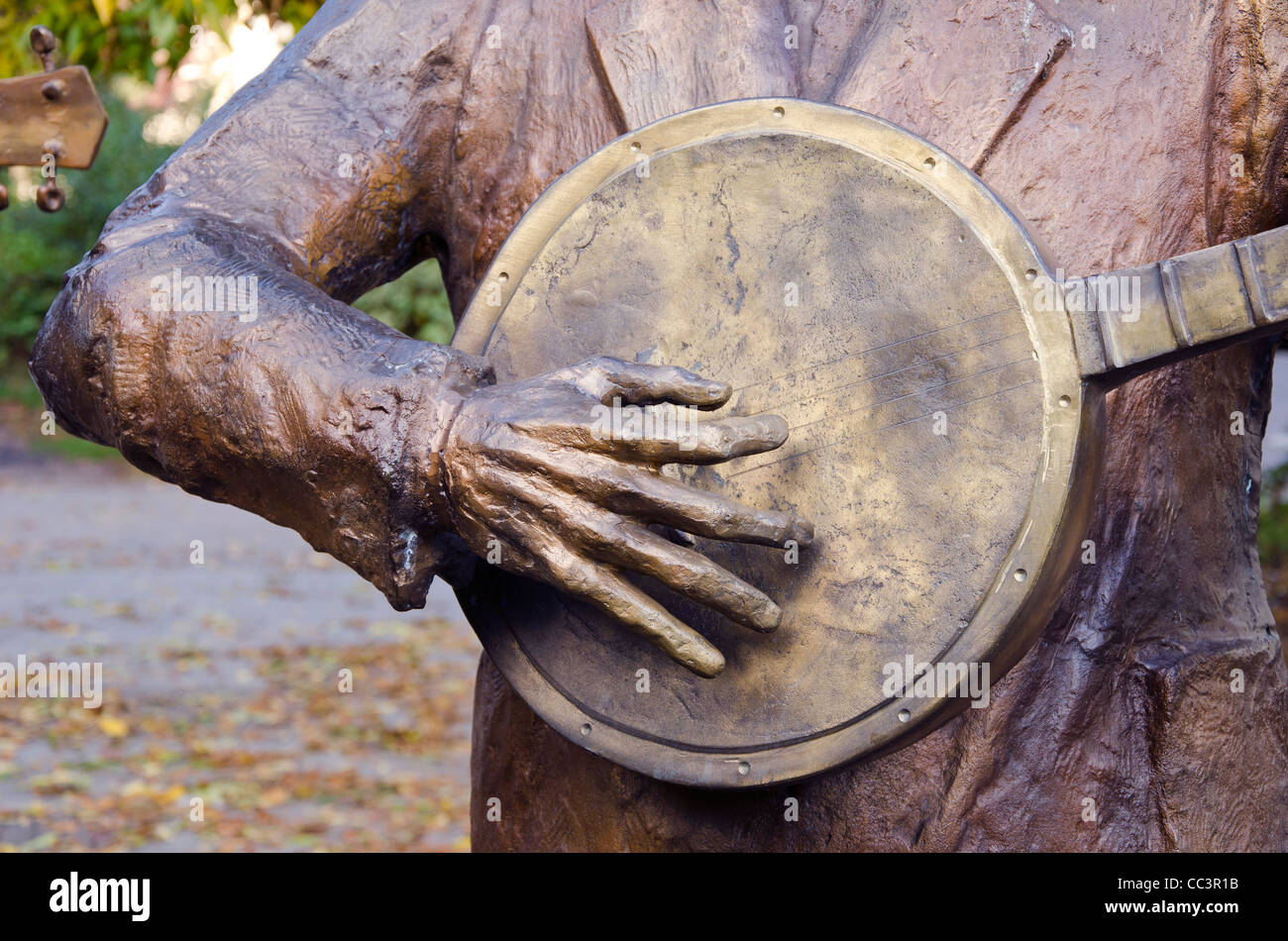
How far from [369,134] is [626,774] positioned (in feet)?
2.94

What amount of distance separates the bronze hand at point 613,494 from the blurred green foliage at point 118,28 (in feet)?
14.1

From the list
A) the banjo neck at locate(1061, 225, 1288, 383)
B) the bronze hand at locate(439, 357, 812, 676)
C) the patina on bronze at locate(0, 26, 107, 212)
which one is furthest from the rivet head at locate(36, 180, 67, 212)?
the banjo neck at locate(1061, 225, 1288, 383)

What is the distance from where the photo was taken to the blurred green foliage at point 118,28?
17.5 feet

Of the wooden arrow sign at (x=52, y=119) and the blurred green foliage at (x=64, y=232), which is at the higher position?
the blurred green foliage at (x=64, y=232)

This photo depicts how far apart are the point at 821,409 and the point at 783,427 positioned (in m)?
0.09

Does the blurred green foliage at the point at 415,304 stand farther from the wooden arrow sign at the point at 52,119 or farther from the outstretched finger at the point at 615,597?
the outstretched finger at the point at 615,597

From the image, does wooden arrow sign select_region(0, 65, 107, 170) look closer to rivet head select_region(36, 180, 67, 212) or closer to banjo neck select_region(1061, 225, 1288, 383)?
rivet head select_region(36, 180, 67, 212)

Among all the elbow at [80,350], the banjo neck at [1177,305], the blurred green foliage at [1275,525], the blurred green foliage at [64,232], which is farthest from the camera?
the blurred green foliage at [64,232]

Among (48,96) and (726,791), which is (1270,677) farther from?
(48,96)

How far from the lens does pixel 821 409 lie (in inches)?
60.8

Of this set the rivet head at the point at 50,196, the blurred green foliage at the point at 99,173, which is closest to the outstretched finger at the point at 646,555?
the rivet head at the point at 50,196

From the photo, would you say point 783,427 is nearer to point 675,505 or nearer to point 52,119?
point 675,505

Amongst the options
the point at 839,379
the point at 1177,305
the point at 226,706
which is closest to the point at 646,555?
the point at 839,379

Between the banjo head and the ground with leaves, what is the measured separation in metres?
5.18
